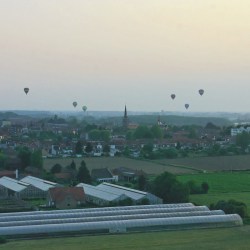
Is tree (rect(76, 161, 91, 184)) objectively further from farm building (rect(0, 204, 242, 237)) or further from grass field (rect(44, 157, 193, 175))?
farm building (rect(0, 204, 242, 237))

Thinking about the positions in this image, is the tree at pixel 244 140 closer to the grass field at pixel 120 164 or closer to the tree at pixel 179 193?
the grass field at pixel 120 164

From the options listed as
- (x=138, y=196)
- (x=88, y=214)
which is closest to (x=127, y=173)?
(x=138, y=196)

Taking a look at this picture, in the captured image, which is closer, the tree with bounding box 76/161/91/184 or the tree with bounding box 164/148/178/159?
the tree with bounding box 76/161/91/184

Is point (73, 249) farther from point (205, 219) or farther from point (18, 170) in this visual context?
point (18, 170)

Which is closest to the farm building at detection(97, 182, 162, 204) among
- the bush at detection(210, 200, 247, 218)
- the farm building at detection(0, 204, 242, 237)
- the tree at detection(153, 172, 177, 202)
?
the tree at detection(153, 172, 177, 202)

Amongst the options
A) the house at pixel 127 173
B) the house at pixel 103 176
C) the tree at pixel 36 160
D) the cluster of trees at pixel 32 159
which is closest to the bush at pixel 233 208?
the house at pixel 127 173

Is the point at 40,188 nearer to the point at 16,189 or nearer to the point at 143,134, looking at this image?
the point at 16,189

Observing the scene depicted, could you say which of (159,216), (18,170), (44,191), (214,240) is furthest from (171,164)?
(214,240)
